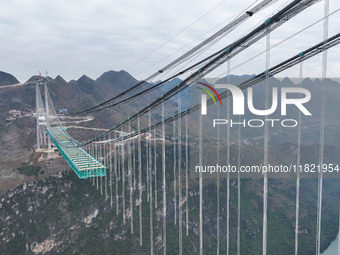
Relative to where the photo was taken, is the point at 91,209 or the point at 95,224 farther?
the point at 91,209

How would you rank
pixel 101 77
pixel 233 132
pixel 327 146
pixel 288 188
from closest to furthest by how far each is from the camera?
pixel 288 188 < pixel 327 146 < pixel 233 132 < pixel 101 77

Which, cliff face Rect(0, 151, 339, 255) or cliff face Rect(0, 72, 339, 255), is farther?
cliff face Rect(0, 72, 339, 255)

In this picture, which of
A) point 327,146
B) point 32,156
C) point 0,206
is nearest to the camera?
point 0,206

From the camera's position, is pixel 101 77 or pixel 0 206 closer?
pixel 0 206

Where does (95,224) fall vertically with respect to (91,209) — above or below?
below

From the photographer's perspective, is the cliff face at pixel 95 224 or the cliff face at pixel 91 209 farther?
the cliff face at pixel 91 209

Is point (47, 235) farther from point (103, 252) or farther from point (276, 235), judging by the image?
point (276, 235)

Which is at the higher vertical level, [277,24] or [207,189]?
[277,24]

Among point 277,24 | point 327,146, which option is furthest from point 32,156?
point 327,146

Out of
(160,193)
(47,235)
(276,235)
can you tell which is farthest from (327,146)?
(47,235)

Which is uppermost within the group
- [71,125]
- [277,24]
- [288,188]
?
[277,24]
